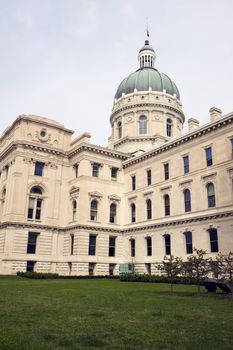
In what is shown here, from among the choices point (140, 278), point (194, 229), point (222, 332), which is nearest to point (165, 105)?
point (194, 229)

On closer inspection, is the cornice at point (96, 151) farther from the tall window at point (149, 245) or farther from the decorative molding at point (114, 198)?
the tall window at point (149, 245)

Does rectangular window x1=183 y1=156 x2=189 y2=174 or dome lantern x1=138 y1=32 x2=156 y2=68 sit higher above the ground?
dome lantern x1=138 y1=32 x2=156 y2=68

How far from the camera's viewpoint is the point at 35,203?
46219 mm

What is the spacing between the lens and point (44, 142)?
162 feet

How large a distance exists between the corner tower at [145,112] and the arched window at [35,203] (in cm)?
2033

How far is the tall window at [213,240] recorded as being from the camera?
35.5m

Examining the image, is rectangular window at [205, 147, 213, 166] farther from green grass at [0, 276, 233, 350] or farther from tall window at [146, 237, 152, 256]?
green grass at [0, 276, 233, 350]

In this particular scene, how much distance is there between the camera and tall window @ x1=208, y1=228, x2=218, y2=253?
35.5m

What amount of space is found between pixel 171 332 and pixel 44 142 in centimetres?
4316

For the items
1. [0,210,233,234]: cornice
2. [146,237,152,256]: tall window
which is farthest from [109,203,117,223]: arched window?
[146,237,152,256]: tall window

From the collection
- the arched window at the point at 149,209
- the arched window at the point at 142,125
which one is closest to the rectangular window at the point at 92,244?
the arched window at the point at 149,209

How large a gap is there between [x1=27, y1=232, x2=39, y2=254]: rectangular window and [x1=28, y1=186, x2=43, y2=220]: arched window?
2238mm

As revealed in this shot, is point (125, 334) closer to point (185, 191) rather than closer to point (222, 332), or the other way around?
point (222, 332)

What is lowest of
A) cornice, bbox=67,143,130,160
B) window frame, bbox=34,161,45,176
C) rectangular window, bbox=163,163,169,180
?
rectangular window, bbox=163,163,169,180
